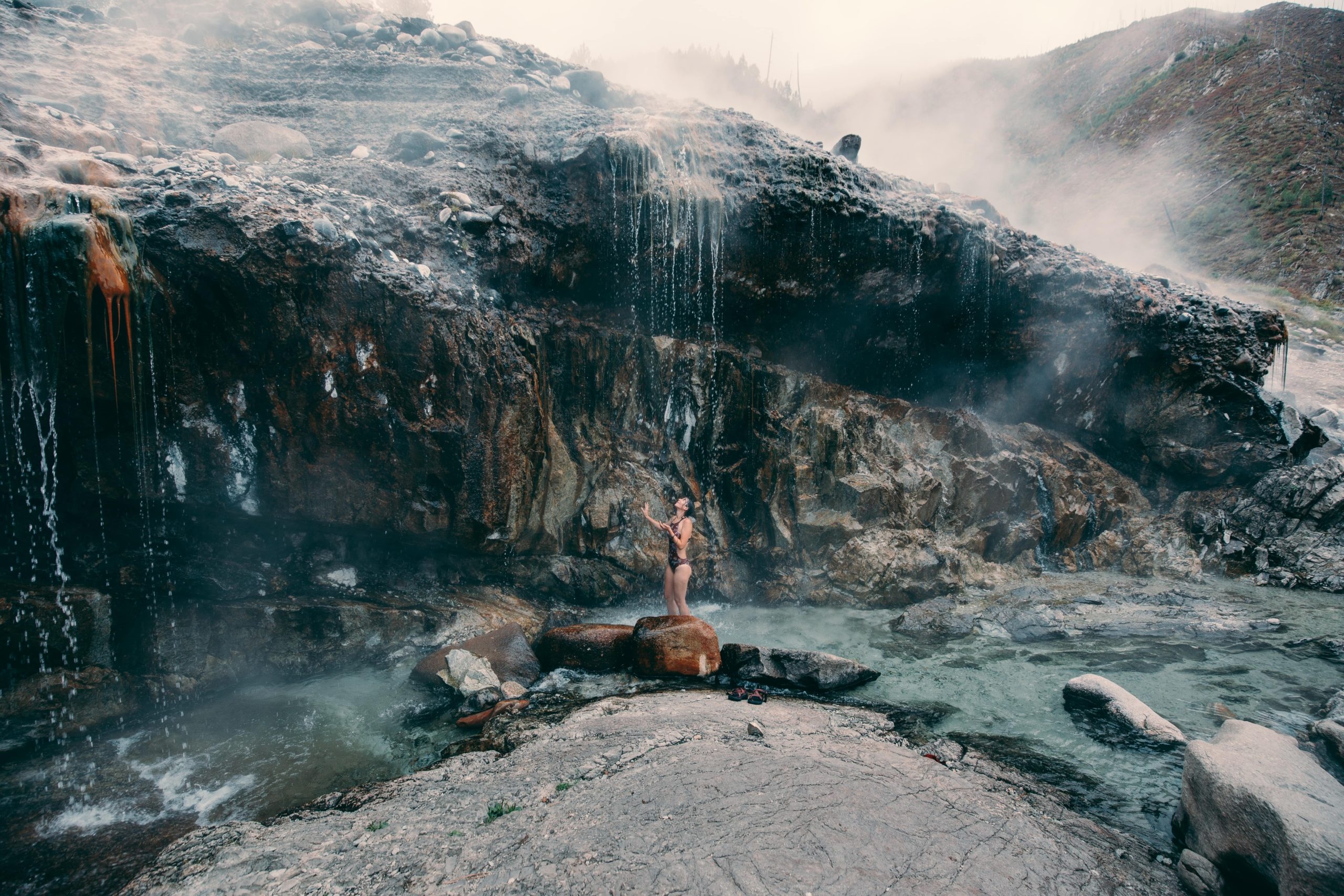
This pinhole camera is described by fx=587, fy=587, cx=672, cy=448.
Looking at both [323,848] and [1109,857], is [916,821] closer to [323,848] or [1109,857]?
[1109,857]

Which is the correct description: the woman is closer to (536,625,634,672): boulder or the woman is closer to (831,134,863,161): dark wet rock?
(536,625,634,672): boulder

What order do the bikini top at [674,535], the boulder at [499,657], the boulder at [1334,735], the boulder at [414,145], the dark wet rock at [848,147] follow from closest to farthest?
1. the boulder at [1334,735]
2. the boulder at [499,657]
3. the bikini top at [674,535]
4. the boulder at [414,145]
5. the dark wet rock at [848,147]

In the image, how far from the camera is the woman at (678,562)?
8133mm

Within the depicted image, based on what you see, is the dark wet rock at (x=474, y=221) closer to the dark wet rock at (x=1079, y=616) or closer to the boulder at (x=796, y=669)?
the boulder at (x=796, y=669)

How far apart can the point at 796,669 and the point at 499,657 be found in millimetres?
3445

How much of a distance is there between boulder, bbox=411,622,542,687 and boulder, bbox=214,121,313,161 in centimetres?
756

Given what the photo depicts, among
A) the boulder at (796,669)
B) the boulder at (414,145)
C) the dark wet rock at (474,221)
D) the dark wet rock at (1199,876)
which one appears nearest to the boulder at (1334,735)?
the dark wet rock at (1199,876)

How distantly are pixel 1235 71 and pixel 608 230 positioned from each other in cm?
3786

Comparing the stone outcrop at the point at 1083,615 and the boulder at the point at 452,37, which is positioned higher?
the boulder at the point at 452,37

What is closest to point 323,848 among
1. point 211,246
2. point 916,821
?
point 916,821

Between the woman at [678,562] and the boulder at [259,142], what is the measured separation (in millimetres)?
7741

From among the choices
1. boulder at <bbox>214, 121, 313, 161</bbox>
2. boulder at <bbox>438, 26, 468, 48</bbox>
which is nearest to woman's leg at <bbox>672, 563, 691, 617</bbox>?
boulder at <bbox>214, 121, 313, 161</bbox>

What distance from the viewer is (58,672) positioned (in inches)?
234

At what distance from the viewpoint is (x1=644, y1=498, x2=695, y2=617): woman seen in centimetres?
813
